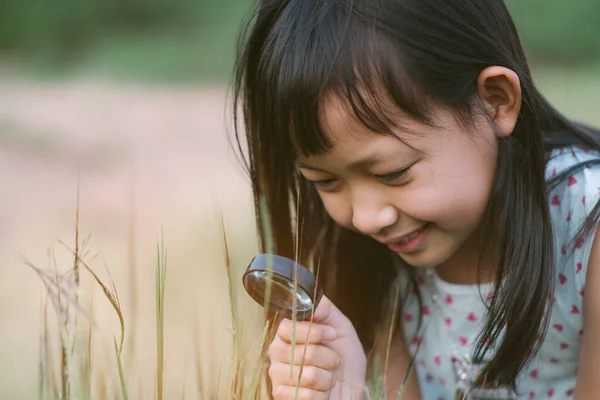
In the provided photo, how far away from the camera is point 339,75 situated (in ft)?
4.89

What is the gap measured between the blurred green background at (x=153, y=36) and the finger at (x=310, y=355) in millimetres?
5173

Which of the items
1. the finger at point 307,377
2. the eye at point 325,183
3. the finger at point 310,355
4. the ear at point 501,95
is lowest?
the finger at point 307,377

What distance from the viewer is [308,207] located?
6.35 ft

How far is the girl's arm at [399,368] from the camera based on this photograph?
7.01 feet

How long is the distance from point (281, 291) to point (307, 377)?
244mm

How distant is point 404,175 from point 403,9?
26 centimetres

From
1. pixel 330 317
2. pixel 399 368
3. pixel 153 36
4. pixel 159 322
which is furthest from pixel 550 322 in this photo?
pixel 153 36

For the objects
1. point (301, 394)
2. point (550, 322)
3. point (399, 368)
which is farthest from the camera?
point (399, 368)

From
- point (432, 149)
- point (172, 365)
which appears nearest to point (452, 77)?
point (432, 149)

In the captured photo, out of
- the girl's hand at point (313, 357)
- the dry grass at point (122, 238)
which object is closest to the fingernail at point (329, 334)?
the girl's hand at point (313, 357)

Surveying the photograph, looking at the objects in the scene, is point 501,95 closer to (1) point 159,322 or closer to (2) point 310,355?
(2) point 310,355

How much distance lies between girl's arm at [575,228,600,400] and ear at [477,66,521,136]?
31 centimetres

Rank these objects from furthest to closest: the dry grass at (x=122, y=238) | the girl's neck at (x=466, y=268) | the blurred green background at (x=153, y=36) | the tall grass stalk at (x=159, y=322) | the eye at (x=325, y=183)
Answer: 1. the blurred green background at (x=153, y=36)
2. the girl's neck at (x=466, y=268)
3. the eye at (x=325, y=183)
4. the dry grass at (x=122, y=238)
5. the tall grass stalk at (x=159, y=322)

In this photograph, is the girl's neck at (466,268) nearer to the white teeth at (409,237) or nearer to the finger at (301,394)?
the white teeth at (409,237)
